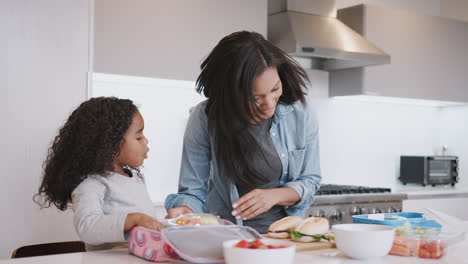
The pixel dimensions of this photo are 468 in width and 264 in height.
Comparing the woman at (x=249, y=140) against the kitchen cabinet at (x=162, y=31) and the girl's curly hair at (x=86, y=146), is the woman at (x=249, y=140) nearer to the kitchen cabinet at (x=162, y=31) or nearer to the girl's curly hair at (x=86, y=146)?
the girl's curly hair at (x=86, y=146)

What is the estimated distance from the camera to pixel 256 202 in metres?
1.69

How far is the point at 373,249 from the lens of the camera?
1.35 meters

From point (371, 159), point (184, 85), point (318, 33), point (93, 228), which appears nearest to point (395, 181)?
point (371, 159)

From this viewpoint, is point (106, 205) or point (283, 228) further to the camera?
point (106, 205)

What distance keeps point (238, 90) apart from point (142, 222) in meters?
0.48

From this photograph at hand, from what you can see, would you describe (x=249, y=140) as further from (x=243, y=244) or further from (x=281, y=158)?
(x=243, y=244)

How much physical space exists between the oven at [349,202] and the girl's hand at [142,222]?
2137 mm

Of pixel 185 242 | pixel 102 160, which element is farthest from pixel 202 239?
pixel 102 160

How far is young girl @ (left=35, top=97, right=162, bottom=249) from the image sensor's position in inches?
72.3

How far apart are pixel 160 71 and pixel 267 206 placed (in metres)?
1.76

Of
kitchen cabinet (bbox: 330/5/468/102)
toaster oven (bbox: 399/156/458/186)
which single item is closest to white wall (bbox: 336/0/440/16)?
kitchen cabinet (bbox: 330/5/468/102)

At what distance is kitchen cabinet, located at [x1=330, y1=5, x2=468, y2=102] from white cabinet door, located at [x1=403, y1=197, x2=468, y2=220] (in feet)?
2.55

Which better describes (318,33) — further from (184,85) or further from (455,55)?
(455,55)

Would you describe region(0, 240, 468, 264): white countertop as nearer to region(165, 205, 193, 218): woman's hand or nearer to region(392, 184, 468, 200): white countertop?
region(165, 205, 193, 218): woman's hand
